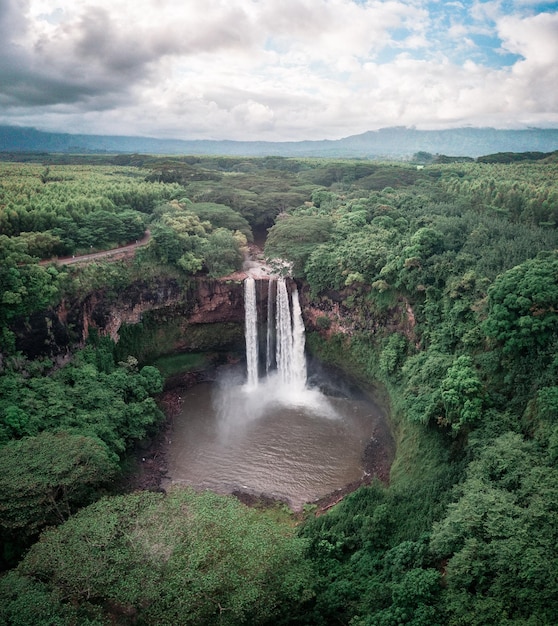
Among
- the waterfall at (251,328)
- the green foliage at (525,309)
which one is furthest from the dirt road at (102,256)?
the green foliage at (525,309)

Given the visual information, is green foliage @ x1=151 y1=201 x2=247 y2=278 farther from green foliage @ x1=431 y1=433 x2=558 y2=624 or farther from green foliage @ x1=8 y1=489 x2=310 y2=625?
green foliage @ x1=431 y1=433 x2=558 y2=624

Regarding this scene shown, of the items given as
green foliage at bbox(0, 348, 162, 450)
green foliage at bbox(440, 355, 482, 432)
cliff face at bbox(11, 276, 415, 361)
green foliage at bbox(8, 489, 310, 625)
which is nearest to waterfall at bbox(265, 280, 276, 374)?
cliff face at bbox(11, 276, 415, 361)

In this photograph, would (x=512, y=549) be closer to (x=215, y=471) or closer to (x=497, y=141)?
(x=215, y=471)

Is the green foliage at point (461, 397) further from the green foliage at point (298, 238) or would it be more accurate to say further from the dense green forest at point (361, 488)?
the green foliage at point (298, 238)

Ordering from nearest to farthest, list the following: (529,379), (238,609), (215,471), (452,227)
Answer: (238,609) < (529,379) < (215,471) < (452,227)

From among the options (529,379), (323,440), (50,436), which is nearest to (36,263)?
(50,436)

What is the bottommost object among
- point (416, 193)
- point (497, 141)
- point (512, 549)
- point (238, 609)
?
point (238, 609)

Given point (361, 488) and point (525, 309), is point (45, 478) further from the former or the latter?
point (525, 309)

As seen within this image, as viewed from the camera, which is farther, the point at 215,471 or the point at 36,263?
the point at 36,263
